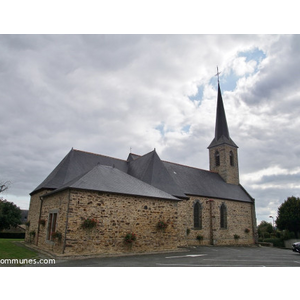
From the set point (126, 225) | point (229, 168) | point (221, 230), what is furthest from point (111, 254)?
point (229, 168)

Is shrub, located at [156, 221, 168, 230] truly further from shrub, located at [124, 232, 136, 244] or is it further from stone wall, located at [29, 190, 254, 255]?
shrub, located at [124, 232, 136, 244]

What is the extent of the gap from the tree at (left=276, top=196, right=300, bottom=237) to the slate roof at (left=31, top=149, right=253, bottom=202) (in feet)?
27.2

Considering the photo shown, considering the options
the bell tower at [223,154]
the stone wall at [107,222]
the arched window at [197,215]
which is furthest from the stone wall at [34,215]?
the bell tower at [223,154]

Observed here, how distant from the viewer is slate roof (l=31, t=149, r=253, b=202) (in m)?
13.4

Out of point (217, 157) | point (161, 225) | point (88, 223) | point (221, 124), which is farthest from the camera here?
point (221, 124)

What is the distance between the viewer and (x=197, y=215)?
22.9 meters

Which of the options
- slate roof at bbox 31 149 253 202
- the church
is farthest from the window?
slate roof at bbox 31 149 253 202

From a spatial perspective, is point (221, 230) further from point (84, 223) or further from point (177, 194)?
point (84, 223)

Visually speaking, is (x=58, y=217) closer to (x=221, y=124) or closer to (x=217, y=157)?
(x=217, y=157)

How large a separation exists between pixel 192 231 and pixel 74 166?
11.1 metres

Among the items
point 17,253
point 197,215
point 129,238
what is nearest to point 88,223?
point 129,238

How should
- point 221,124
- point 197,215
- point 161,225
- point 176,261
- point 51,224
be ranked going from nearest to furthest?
1. point 176,261
2. point 51,224
3. point 161,225
4. point 197,215
5. point 221,124

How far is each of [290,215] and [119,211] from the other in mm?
29134

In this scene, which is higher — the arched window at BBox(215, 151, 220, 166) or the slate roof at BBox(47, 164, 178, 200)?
the arched window at BBox(215, 151, 220, 166)
